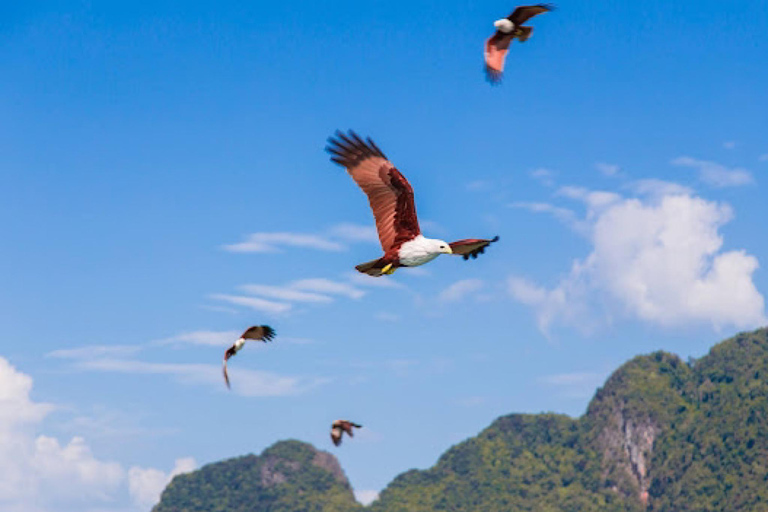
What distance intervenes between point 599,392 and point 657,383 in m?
7.92

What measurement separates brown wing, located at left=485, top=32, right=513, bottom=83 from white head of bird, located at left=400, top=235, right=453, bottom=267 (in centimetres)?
439

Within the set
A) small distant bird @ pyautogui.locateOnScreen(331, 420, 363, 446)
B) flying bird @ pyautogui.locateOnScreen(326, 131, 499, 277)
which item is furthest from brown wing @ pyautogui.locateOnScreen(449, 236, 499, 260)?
small distant bird @ pyautogui.locateOnScreen(331, 420, 363, 446)

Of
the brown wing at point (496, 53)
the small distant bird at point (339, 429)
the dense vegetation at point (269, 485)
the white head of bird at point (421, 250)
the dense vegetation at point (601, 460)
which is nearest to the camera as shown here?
the white head of bird at point (421, 250)

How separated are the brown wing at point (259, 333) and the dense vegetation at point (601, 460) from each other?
4580 inches

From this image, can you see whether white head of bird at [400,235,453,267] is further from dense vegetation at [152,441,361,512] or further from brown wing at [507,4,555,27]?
dense vegetation at [152,441,361,512]

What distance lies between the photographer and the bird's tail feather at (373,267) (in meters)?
13.1

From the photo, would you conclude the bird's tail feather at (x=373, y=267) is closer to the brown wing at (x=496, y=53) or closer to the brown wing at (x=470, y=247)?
the brown wing at (x=470, y=247)

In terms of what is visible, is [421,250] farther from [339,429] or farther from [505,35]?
[339,429]

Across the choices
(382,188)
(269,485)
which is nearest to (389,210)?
(382,188)

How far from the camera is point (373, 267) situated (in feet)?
43.3

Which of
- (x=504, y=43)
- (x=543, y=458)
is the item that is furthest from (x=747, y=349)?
(x=504, y=43)

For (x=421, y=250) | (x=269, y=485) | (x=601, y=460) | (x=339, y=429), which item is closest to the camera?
(x=421, y=250)

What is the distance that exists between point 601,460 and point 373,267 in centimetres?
13420

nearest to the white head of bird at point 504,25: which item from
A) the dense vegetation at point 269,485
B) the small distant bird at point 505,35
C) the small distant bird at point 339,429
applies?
the small distant bird at point 505,35
